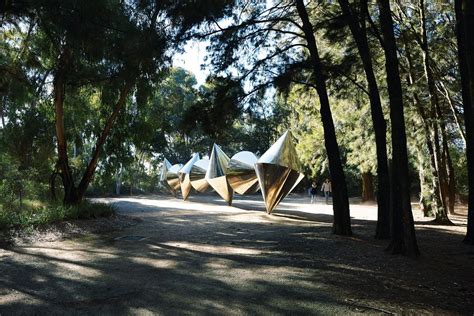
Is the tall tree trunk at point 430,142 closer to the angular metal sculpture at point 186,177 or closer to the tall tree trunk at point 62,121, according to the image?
the tall tree trunk at point 62,121

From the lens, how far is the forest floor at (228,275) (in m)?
5.32

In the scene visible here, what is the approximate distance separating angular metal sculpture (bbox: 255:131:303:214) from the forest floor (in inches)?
237

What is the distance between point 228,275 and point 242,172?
14.6m

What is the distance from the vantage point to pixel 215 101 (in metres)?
12.2

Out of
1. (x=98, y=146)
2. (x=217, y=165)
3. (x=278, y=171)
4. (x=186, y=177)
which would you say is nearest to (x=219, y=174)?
(x=217, y=165)

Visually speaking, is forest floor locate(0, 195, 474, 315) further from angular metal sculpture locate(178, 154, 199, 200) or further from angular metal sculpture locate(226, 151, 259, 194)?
angular metal sculpture locate(178, 154, 199, 200)

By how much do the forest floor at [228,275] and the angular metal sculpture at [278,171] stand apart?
19.8ft

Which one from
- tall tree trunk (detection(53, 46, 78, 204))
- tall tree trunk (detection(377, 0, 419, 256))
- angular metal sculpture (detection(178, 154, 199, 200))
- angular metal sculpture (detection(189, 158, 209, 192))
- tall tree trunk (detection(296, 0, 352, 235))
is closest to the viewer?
tall tree trunk (detection(377, 0, 419, 256))

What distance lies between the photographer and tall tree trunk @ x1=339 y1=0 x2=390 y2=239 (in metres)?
10.9

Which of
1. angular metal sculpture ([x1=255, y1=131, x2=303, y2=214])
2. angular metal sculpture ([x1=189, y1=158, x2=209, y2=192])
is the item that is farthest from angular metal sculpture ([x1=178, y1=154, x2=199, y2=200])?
angular metal sculpture ([x1=255, y1=131, x2=303, y2=214])

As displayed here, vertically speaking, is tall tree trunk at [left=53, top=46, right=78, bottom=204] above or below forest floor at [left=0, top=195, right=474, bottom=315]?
above

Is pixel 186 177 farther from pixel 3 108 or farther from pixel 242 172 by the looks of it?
pixel 3 108

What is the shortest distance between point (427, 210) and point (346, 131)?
5.54 meters

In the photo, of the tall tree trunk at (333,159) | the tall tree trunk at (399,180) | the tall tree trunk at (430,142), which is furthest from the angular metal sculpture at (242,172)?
the tall tree trunk at (399,180)
